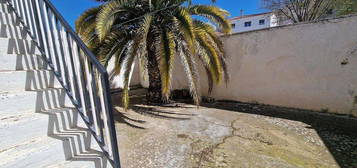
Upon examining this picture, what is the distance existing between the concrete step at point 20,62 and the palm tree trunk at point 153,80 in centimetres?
262

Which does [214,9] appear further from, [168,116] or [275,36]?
[168,116]

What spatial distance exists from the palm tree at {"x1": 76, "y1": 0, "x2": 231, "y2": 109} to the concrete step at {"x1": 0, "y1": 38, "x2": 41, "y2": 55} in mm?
1433

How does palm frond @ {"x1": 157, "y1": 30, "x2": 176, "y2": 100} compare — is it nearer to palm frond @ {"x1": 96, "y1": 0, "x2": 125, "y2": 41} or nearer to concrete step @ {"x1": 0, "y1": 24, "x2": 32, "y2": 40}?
palm frond @ {"x1": 96, "y1": 0, "x2": 125, "y2": 41}

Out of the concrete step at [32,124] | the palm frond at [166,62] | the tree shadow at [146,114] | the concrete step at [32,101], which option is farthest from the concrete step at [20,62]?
the tree shadow at [146,114]

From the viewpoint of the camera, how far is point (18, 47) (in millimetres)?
1771

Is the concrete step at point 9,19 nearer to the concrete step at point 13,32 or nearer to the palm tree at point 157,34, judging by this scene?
the concrete step at point 13,32

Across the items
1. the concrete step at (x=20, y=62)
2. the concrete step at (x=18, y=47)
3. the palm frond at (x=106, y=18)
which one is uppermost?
the palm frond at (x=106, y=18)

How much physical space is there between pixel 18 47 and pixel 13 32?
274 millimetres

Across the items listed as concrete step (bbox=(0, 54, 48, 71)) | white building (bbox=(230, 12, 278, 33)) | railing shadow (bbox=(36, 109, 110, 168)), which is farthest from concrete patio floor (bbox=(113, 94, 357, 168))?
white building (bbox=(230, 12, 278, 33))

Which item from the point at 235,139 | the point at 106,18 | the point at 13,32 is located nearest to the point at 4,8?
the point at 13,32

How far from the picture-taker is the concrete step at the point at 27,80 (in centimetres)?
143

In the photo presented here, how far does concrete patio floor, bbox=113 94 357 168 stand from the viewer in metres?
2.09

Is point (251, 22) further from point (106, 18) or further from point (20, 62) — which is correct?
point (20, 62)

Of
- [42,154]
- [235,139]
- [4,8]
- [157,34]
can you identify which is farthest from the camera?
[157,34]
